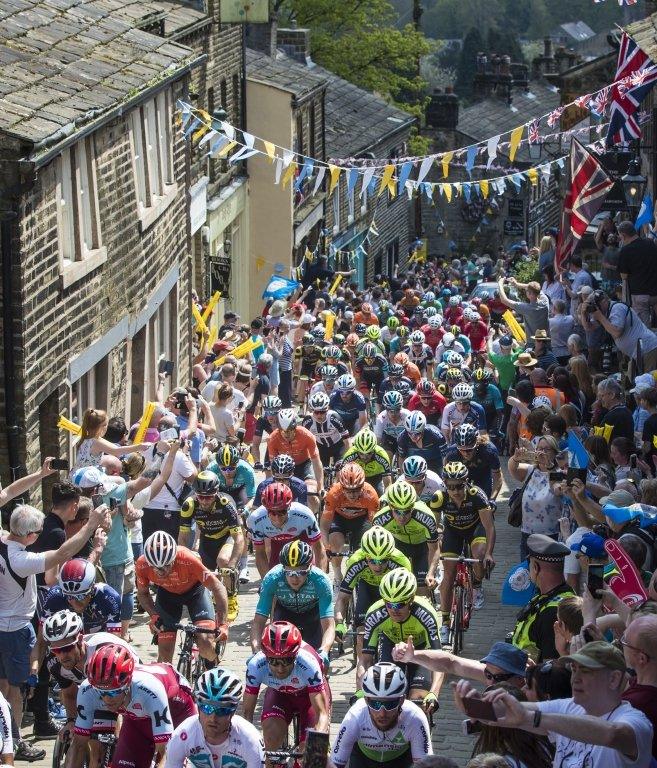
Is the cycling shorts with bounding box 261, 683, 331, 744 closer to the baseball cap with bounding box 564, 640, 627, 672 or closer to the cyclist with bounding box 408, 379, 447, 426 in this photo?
the baseball cap with bounding box 564, 640, 627, 672

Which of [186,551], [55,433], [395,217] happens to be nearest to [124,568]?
Result: [186,551]

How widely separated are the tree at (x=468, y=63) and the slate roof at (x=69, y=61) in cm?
8678

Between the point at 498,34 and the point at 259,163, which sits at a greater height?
the point at 259,163

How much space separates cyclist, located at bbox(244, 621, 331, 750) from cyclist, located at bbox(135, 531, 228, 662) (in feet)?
6.23

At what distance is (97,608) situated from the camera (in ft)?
37.8

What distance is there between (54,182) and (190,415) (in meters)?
2.75

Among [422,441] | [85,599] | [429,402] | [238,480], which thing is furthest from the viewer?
[429,402]

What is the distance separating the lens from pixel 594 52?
4171 inches

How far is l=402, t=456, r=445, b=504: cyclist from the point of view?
1527 centimetres

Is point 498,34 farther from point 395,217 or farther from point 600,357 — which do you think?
point 600,357

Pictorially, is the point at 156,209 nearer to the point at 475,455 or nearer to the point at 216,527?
the point at 475,455

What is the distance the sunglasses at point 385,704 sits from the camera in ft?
31.3

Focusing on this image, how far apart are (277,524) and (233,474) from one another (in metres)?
2.12

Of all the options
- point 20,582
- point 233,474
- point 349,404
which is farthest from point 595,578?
point 349,404
